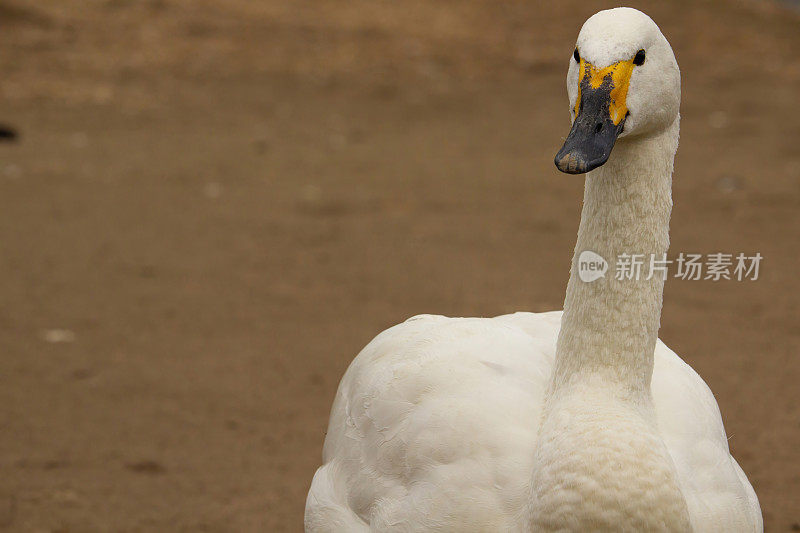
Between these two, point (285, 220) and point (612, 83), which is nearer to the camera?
point (612, 83)

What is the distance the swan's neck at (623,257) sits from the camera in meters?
2.55

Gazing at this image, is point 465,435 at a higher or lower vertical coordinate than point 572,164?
lower

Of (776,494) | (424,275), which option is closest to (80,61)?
(424,275)

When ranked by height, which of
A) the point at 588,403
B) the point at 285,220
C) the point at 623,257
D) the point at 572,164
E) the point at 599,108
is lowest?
the point at 285,220

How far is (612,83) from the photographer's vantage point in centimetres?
234

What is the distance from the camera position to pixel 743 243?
6801mm

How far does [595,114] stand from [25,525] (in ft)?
8.40

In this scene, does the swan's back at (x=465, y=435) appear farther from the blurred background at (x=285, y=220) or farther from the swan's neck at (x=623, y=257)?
the blurred background at (x=285, y=220)

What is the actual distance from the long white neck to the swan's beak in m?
0.21

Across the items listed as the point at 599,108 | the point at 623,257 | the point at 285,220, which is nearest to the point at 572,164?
the point at 599,108

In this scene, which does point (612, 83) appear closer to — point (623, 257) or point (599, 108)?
point (599, 108)

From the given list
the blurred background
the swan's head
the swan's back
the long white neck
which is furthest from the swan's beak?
the blurred background

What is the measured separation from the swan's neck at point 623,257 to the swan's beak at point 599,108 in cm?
21

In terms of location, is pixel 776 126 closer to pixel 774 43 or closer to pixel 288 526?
pixel 774 43
